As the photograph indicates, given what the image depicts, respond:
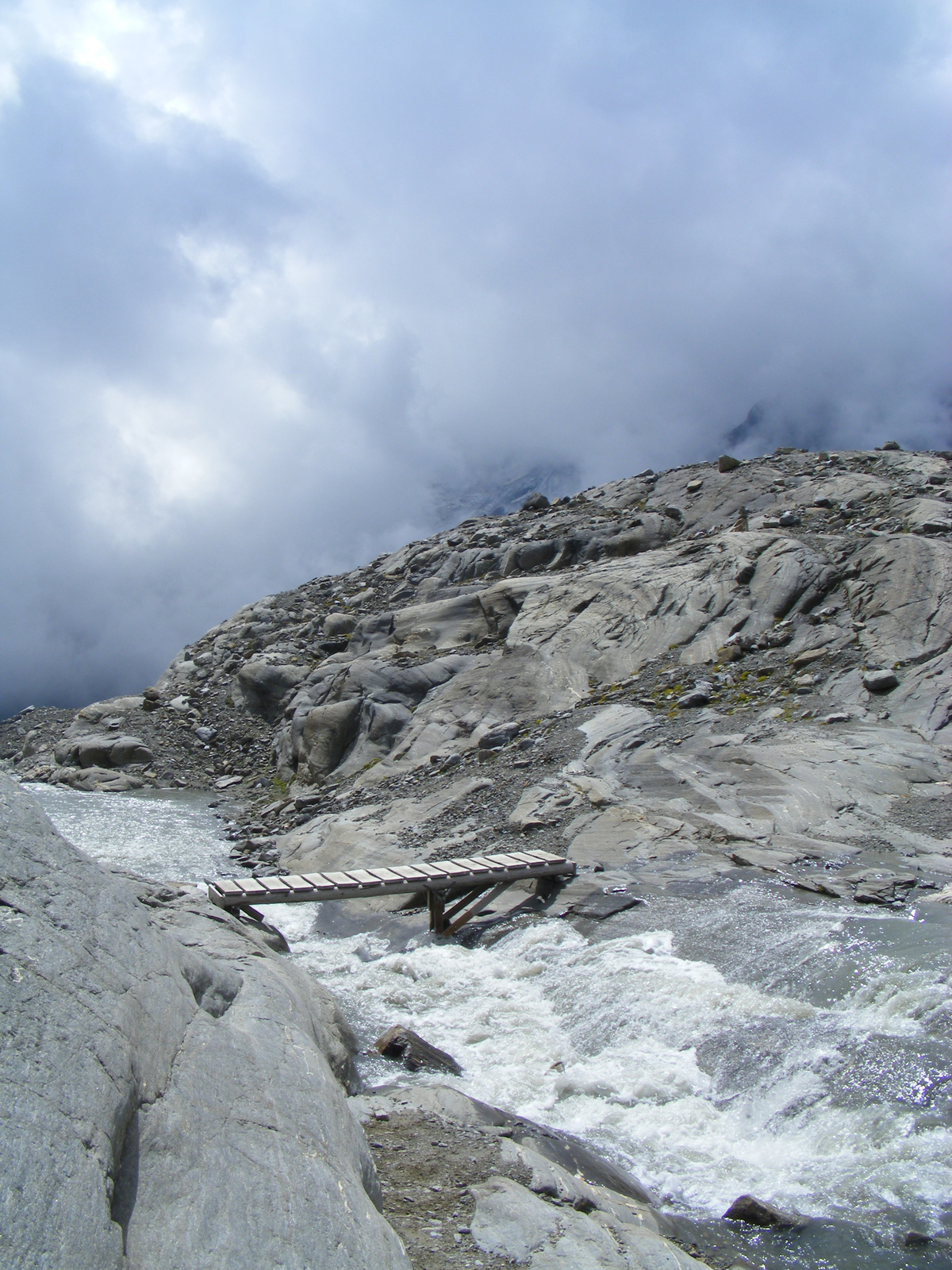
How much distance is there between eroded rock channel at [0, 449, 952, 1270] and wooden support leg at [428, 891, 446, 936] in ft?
2.16

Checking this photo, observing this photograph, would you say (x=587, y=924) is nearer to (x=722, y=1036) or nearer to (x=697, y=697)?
(x=722, y=1036)

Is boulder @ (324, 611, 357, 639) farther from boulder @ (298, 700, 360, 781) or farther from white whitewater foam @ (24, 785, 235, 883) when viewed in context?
boulder @ (298, 700, 360, 781)

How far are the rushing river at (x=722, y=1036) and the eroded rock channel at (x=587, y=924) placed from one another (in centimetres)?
5

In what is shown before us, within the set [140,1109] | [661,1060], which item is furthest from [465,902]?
[140,1109]

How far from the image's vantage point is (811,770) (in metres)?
20.3

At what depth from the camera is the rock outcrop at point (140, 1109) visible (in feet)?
13.5

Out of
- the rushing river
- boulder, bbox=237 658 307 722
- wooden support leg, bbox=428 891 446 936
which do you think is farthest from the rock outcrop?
boulder, bbox=237 658 307 722

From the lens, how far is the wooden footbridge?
1739 centimetres

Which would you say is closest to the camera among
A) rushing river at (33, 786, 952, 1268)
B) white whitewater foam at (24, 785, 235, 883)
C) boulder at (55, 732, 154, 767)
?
rushing river at (33, 786, 952, 1268)

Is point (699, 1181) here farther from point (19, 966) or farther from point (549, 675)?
point (549, 675)

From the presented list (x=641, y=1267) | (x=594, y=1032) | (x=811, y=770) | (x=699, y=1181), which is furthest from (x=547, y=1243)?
(x=811, y=770)

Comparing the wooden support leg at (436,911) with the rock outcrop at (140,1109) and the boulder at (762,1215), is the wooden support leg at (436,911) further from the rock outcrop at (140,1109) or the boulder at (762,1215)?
the rock outcrop at (140,1109)

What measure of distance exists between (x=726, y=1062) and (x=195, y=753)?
1487 inches

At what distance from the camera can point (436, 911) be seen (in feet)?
59.8
